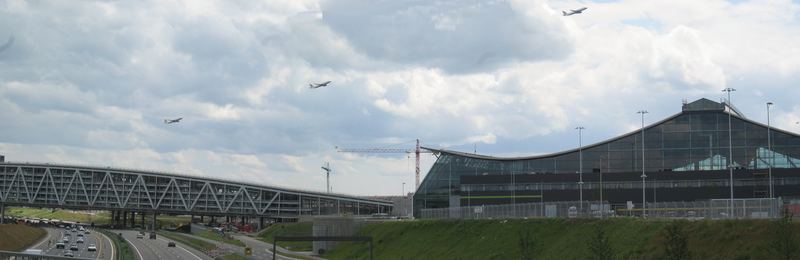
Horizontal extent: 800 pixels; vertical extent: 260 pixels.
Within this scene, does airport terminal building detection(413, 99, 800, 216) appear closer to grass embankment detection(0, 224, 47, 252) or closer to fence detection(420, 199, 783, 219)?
fence detection(420, 199, 783, 219)

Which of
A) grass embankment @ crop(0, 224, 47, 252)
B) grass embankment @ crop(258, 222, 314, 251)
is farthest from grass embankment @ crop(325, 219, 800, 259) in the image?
grass embankment @ crop(0, 224, 47, 252)

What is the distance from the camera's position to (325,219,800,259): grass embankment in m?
50.1

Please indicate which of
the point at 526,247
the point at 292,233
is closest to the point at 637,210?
the point at 526,247

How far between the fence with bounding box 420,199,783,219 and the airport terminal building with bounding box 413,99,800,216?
38.0m

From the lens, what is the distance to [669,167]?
14738cm

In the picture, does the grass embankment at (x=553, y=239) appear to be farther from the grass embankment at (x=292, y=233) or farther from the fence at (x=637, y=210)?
the grass embankment at (x=292, y=233)

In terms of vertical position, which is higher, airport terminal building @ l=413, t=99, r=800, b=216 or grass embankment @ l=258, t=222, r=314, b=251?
airport terminal building @ l=413, t=99, r=800, b=216

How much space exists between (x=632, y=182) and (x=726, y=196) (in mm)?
14944

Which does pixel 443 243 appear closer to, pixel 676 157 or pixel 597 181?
pixel 597 181

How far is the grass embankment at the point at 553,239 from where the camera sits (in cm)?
5006

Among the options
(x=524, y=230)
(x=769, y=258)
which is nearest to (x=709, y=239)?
(x=769, y=258)

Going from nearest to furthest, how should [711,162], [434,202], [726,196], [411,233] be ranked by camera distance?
[411,233], [726,196], [711,162], [434,202]

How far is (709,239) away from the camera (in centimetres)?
5238

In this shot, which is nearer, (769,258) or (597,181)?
(769,258)
